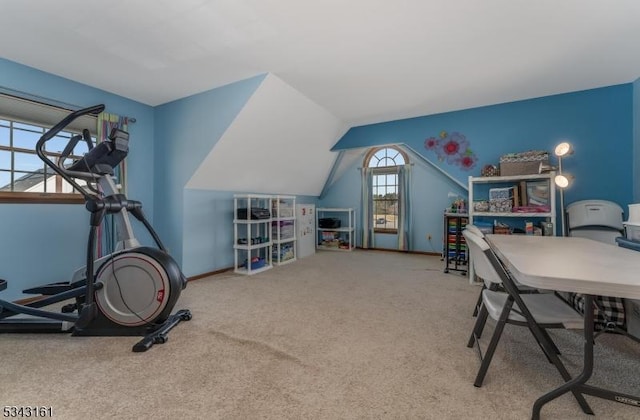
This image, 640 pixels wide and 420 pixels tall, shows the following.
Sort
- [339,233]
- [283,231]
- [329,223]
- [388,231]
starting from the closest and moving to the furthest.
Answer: [283,231] < [388,231] < [329,223] < [339,233]

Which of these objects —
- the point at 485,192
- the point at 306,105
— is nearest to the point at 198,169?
the point at 306,105

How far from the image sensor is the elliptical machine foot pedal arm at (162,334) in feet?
5.81

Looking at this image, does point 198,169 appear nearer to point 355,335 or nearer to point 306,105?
point 306,105

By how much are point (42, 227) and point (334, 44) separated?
338 centimetres

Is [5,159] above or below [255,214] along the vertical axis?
above

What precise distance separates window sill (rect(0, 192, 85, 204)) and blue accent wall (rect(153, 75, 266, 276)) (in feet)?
2.94

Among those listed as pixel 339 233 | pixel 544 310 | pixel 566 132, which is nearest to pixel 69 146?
pixel 544 310

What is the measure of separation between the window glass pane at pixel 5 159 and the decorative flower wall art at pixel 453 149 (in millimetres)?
5001

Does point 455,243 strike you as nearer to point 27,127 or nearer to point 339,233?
point 339,233

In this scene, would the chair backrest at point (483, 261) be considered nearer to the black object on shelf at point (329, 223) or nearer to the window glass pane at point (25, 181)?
the window glass pane at point (25, 181)

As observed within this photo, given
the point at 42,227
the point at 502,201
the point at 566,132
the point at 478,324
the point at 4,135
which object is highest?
the point at 566,132

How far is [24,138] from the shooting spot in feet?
8.73

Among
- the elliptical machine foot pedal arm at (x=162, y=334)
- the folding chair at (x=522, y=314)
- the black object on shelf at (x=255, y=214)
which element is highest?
the black object on shelf at (x=255, y=214)

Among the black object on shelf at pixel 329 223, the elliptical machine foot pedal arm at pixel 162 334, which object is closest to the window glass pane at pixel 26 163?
the elliptical machine foot pedal arm at pixel 162 334
